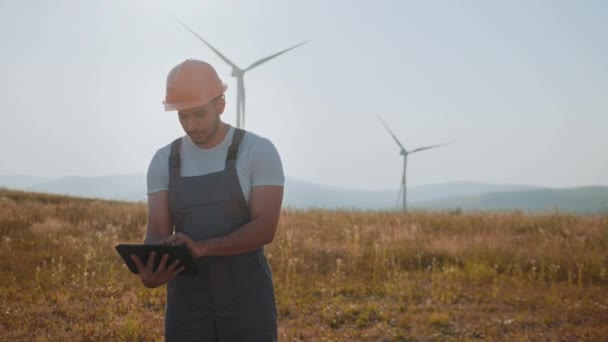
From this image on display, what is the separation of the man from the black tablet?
4 centimetres

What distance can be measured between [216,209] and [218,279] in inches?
12.2

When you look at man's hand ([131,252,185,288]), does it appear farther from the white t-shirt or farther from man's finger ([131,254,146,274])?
the white t-shirt

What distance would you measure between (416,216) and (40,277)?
10681mm

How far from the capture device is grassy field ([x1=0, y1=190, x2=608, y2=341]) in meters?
6.08

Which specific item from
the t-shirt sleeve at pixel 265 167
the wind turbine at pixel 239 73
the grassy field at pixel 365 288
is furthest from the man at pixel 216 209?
the wind turbine at pixel 239 73

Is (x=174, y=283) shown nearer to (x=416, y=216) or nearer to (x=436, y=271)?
(x=436, y=271)

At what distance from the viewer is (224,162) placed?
2627 mm

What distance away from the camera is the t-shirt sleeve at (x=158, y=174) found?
2707 millimetres

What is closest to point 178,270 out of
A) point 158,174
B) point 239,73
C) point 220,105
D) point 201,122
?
point 158,174

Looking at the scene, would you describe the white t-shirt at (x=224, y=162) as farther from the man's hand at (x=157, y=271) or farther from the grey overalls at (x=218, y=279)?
the man's hand at (x=157, y=271)

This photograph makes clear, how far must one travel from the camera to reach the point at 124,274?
838cm

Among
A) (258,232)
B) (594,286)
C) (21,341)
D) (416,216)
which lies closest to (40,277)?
(21,341)

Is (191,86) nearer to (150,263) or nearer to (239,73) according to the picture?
(150,263)

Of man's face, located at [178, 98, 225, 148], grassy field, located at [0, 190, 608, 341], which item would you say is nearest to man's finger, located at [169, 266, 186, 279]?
man's face, located at [178, 98, 225, 148]
